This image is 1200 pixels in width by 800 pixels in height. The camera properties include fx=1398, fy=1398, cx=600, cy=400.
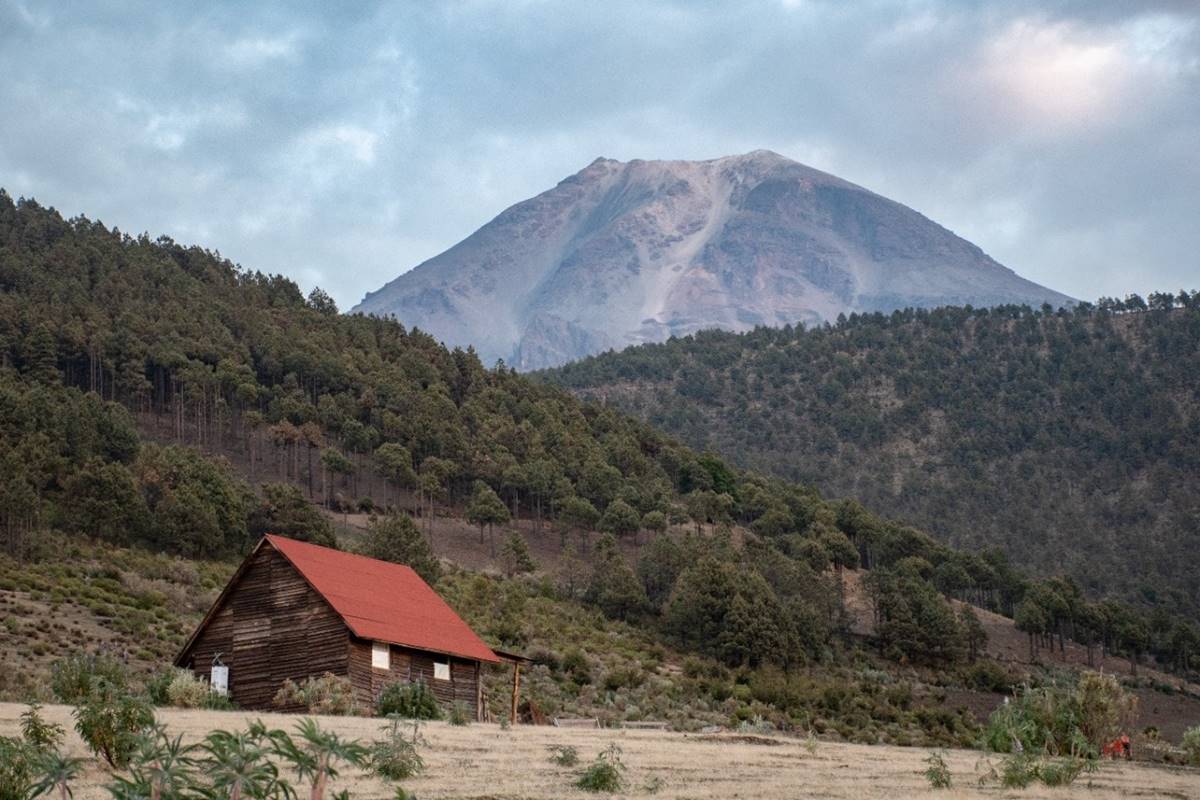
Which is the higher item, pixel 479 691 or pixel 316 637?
pixel 316 637

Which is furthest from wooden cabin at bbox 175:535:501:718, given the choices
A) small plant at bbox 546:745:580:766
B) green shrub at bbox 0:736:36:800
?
green shrub at bbox 0:736:36:800

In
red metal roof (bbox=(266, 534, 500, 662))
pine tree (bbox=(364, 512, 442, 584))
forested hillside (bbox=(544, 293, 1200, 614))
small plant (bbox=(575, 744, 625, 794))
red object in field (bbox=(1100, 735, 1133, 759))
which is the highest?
forested hillside (bbox=(544, 293, 1200, 614))

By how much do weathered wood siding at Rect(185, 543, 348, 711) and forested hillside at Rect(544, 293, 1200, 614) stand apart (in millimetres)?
103047

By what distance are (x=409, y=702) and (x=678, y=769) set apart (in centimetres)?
1312

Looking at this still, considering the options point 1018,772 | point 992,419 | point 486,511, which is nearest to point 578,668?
point 486,511

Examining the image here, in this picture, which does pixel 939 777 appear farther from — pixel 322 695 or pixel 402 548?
pixel 402 548

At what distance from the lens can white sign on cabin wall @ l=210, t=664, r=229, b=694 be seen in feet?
122

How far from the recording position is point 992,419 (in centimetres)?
16875

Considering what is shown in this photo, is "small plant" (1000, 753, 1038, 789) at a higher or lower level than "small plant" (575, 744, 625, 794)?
lower

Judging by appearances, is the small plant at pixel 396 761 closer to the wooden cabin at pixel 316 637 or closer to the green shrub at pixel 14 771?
the green shrub at pixel 14 771

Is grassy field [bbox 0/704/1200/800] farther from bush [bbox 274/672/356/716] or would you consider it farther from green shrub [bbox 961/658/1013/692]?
green shrub [bbox 961/658/1013/692]

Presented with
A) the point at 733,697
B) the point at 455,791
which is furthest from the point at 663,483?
the point at 455,791

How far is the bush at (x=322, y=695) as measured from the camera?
33.9 m

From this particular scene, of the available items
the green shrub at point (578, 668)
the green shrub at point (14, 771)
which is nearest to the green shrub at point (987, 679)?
the green shrub at point (578, 668)
